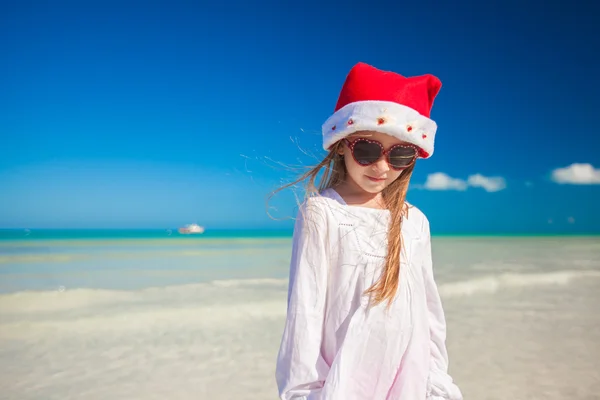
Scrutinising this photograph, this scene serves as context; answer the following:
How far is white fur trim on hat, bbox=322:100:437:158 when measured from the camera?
1517mm

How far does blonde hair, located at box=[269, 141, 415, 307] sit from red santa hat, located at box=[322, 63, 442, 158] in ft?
0.28

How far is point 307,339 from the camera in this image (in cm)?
140

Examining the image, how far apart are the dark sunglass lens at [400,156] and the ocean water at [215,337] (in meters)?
2.40

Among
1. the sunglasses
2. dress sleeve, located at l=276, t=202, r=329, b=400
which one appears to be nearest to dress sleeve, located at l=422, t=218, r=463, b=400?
the sunglasses

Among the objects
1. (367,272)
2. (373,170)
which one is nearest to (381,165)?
(373,170)

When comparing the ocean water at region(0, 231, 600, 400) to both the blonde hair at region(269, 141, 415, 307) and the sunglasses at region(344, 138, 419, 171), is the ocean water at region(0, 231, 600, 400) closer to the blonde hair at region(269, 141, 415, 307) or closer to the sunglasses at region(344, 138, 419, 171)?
the blonde hair at region(269, 141, 415, 307)

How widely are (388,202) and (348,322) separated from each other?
461mm

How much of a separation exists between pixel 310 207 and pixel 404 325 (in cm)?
48

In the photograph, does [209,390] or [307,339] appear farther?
[209,390]

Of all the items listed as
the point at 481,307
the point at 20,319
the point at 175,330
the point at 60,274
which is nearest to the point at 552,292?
the point at 481,307

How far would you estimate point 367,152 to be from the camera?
1.56 meters

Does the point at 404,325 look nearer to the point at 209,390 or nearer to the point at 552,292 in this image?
the point at 209,390

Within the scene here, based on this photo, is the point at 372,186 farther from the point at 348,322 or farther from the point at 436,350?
the point at 436,350

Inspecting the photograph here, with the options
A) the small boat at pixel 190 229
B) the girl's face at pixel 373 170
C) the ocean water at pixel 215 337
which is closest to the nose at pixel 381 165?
the girl's face at pixel 373 170
